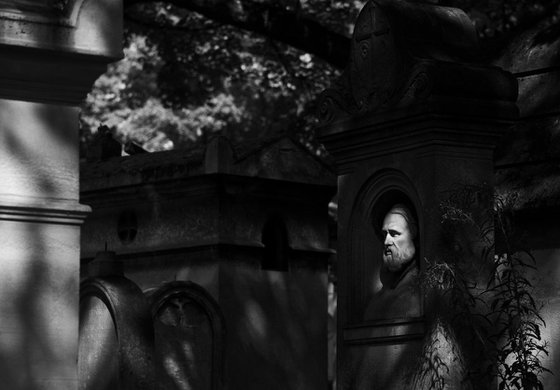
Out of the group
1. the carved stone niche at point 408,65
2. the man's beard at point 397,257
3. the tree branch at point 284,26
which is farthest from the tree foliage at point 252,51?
the man's beard at point 397,257

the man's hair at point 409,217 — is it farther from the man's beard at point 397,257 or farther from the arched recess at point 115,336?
the arched recess at point 115,336

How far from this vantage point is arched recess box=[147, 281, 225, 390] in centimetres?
945

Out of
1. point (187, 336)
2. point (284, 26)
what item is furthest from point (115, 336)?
point (284, 26)

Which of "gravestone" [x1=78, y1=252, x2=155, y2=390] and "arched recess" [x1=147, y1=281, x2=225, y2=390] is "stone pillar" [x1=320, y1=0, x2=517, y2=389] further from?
"arched recess" [x1=147, y1=281, x2=225, y2=390]

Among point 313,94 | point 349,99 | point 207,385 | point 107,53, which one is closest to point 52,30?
point 107,53

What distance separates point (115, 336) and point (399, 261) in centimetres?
167

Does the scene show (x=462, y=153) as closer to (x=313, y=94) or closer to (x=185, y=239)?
(x=185, y=239)

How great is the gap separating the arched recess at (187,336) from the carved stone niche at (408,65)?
1.66m

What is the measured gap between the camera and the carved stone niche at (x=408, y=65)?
25.7ft

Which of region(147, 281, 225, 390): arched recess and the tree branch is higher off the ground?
the tree branch

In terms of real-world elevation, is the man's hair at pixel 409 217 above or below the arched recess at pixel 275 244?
below

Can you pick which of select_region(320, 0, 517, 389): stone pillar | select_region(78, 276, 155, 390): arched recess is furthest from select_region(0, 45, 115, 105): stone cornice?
select_region(78, 276, 155, 390): arched recess

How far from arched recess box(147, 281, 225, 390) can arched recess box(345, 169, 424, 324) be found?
1431 mm

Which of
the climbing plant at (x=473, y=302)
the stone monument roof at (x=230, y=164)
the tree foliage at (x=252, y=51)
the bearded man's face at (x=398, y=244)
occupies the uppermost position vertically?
the tree foliage at (x=252, y=51)
